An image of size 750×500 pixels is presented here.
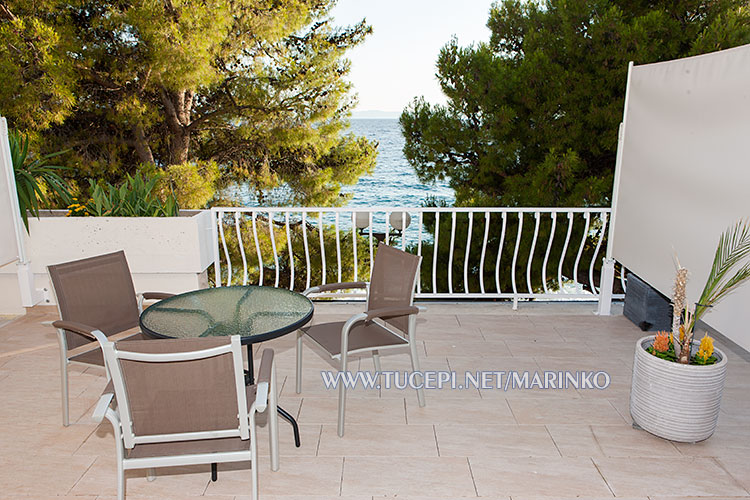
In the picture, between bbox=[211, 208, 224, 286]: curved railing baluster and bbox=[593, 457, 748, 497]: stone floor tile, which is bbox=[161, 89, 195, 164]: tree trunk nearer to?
bbox=[211, 208, 224, 286]: curved railing baluster

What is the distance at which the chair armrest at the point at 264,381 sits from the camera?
2.07 metres

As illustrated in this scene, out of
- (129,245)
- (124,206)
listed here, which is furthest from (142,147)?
(129,245)

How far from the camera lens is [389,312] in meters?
2.86

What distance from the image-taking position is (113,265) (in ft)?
10.4

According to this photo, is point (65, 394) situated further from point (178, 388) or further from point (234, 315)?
point (178, 388)

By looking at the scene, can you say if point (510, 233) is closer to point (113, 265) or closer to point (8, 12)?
point (113, 265)

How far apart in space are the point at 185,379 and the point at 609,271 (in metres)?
3.86

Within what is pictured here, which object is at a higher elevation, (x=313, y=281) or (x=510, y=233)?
(x=510, y=233)

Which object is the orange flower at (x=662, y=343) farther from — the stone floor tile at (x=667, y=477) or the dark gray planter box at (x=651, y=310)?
the dark gray planter box at (x=651, y=310)

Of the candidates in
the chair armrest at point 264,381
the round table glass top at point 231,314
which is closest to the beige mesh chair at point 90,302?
the round table glass top at point 231,314

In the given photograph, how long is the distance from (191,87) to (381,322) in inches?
273

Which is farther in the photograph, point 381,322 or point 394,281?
point 381,322

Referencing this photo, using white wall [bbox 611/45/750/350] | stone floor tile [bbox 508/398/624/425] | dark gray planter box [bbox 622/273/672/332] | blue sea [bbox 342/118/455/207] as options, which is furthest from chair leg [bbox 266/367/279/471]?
blue sea [bbox 342/118/455/207]

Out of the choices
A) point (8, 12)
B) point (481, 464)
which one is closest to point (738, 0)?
point (481, 464)
